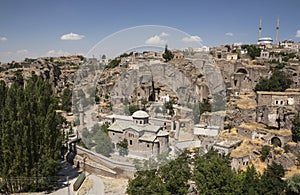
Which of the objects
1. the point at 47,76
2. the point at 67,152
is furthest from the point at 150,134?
the point at 47,76

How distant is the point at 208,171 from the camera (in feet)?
20.0

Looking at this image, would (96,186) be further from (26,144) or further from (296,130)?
(296,130)

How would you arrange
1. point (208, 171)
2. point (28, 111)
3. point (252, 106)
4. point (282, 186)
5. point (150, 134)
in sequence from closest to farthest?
1. point (208, 171)
2. point (282, 186)
3. point (28, 111)
4. point (150, 134)
5. point (252, 106)

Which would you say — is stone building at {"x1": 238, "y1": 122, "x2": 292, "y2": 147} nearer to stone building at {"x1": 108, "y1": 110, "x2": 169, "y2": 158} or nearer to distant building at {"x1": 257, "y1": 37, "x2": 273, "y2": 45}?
stone building at {"x1": 108, "y1": 110, "x2": 169, "y2": 158}

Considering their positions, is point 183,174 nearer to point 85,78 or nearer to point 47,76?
point 85,78

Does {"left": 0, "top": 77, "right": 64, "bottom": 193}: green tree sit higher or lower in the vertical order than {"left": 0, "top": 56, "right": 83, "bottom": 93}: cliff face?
lower

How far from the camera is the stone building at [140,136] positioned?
8.37 metres

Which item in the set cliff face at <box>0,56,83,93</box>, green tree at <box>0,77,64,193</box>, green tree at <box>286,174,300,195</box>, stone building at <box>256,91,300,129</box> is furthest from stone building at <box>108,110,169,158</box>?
cliff face at <box>0,56,83,93</box>

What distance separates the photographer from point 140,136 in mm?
8695

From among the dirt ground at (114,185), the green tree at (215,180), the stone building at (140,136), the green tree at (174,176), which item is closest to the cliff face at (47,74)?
the stone building at (140,136)

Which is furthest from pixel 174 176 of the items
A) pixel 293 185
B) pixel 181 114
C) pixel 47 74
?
pixel 47 74

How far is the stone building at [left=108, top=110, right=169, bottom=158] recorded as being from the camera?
329 inches

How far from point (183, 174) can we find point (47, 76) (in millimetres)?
18145

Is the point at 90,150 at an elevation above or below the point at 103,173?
above
